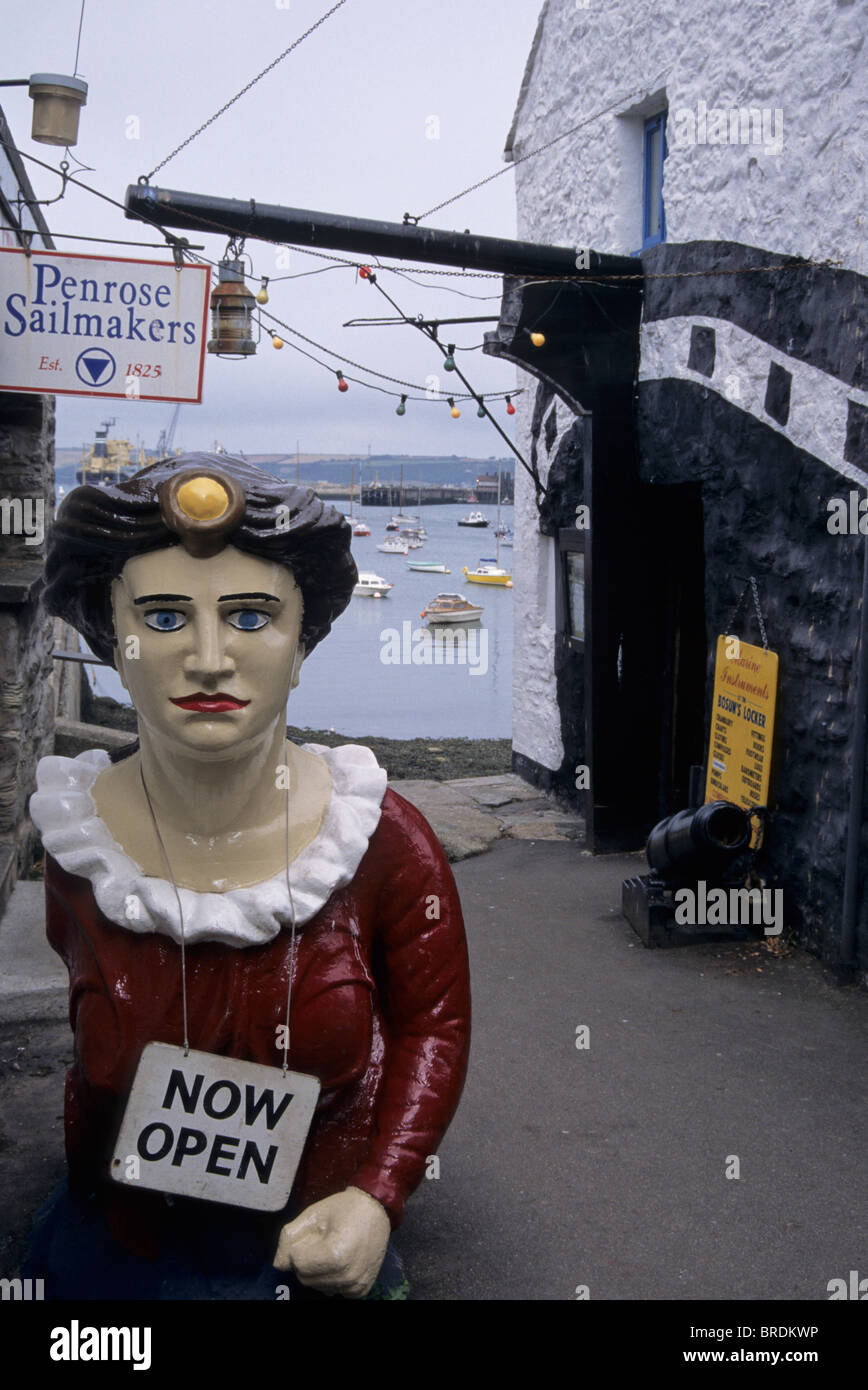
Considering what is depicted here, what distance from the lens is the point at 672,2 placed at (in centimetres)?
752

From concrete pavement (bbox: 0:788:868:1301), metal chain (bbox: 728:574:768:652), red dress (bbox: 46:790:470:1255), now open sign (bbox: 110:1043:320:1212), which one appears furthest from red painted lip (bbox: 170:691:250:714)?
metal chain (bbox: 728:574:768:652)

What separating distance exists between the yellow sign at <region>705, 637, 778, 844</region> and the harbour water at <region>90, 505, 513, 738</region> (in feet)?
17.3

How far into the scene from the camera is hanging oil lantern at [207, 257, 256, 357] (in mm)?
7562

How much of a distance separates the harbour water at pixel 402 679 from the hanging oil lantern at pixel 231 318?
4.24m

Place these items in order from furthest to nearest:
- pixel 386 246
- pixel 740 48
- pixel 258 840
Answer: pixel 386 246 < pixel 740 48 < pixel 258 840

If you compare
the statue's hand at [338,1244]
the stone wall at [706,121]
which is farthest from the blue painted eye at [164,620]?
the stone wall at [706,121]

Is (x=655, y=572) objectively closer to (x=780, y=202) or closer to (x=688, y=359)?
(x=688, y=359)

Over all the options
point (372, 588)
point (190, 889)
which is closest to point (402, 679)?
point (372, 588)

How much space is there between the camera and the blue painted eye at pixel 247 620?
2406 millimetres

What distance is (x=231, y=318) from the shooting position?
7672 mm

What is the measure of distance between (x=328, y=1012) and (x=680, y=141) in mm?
6582

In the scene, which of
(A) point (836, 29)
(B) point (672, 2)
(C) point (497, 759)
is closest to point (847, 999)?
(A) point (836, 29)

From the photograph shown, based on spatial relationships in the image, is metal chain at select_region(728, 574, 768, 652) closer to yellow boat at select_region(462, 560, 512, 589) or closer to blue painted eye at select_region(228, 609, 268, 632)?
blue painted eye at select_region(228, 609, 268, 632)

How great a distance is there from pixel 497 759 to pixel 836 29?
26.4ft
